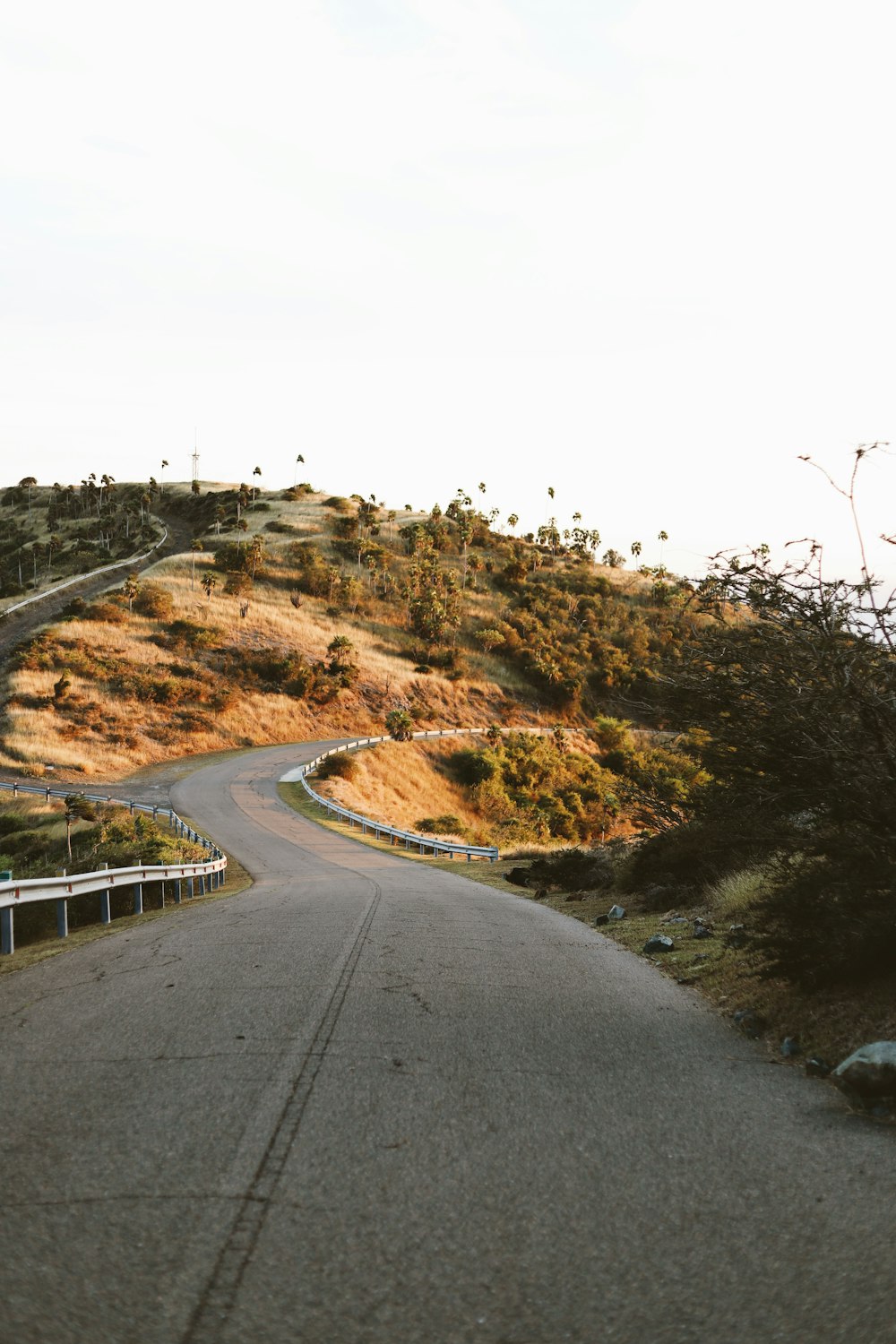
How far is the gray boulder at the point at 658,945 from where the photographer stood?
11047 mm

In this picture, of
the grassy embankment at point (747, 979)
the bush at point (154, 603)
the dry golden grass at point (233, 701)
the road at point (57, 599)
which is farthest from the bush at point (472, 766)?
the grassy embankment at point (747, 979)

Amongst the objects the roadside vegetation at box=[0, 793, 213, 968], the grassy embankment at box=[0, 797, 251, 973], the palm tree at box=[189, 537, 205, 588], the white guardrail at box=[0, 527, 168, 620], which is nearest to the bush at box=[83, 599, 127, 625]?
the palm tree at box=[189, 537, 205, 588]

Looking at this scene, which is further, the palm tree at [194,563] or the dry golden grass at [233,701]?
the palm tree at [194,563]

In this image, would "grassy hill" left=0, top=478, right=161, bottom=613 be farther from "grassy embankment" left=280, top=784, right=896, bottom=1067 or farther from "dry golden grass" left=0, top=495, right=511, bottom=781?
"grassy embankment" left=280, top=784, right=896, bottom=1067

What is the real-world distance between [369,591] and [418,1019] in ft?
307

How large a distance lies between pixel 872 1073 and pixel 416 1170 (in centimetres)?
300

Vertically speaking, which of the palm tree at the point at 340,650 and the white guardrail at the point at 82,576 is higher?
the white guardrail at the point at 82,576

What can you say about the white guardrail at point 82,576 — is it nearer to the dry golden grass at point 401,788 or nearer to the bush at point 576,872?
the dry golden grass at point 401,788

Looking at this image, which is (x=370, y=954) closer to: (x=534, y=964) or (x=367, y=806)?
(x=534, y=964)

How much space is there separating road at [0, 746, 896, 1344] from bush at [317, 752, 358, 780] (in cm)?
4496

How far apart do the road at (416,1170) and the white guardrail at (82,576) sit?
286ft

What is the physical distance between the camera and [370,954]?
9.76 m

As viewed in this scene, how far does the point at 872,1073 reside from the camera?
5.76 metres

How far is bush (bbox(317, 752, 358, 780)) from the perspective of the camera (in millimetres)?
53438
